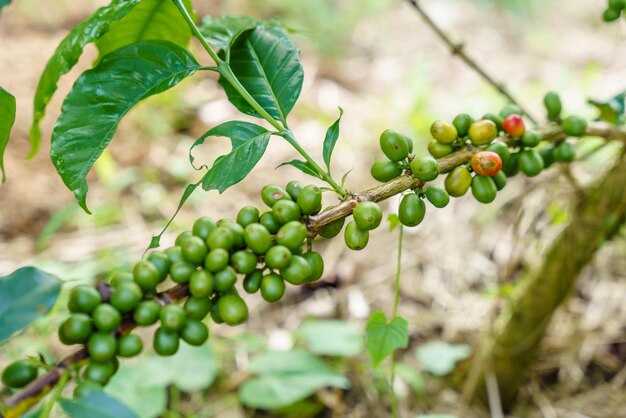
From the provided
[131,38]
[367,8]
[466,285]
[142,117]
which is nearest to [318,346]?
[466,285]

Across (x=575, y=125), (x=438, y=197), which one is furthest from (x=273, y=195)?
(x=575, y=125)

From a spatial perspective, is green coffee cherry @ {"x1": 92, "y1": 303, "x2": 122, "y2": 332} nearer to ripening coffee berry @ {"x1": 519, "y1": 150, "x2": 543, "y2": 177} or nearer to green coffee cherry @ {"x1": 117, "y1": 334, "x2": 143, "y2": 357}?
green coffee cherry @ {"x1": 117, "y1": 334, "x2": 143, "y2": 357}

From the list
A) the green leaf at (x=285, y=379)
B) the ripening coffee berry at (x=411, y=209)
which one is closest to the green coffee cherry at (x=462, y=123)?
the ripening coffee berry at (x=411, y=209)

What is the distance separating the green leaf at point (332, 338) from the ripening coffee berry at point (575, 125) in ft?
3.63

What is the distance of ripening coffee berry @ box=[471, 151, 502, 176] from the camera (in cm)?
103

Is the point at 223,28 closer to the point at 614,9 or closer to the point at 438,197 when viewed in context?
the point at 438,197

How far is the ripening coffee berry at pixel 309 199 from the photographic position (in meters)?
0.91

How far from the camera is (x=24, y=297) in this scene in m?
0.78

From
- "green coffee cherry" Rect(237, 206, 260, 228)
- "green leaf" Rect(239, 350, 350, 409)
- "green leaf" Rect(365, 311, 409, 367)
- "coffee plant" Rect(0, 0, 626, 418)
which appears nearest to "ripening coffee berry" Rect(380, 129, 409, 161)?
"coffee plant" Rect(0, 0, 626, 418)

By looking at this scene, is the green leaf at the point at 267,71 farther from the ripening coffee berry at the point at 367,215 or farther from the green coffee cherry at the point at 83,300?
the green coffee cherry at the point at 83,300

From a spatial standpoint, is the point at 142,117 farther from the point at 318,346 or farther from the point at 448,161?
the point at 448,161

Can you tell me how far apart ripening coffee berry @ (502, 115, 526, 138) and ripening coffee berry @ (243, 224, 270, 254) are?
591mm

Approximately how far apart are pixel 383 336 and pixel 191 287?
1.57 ft

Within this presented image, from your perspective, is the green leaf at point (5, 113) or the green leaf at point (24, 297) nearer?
the green leaf at point (24, 297)
